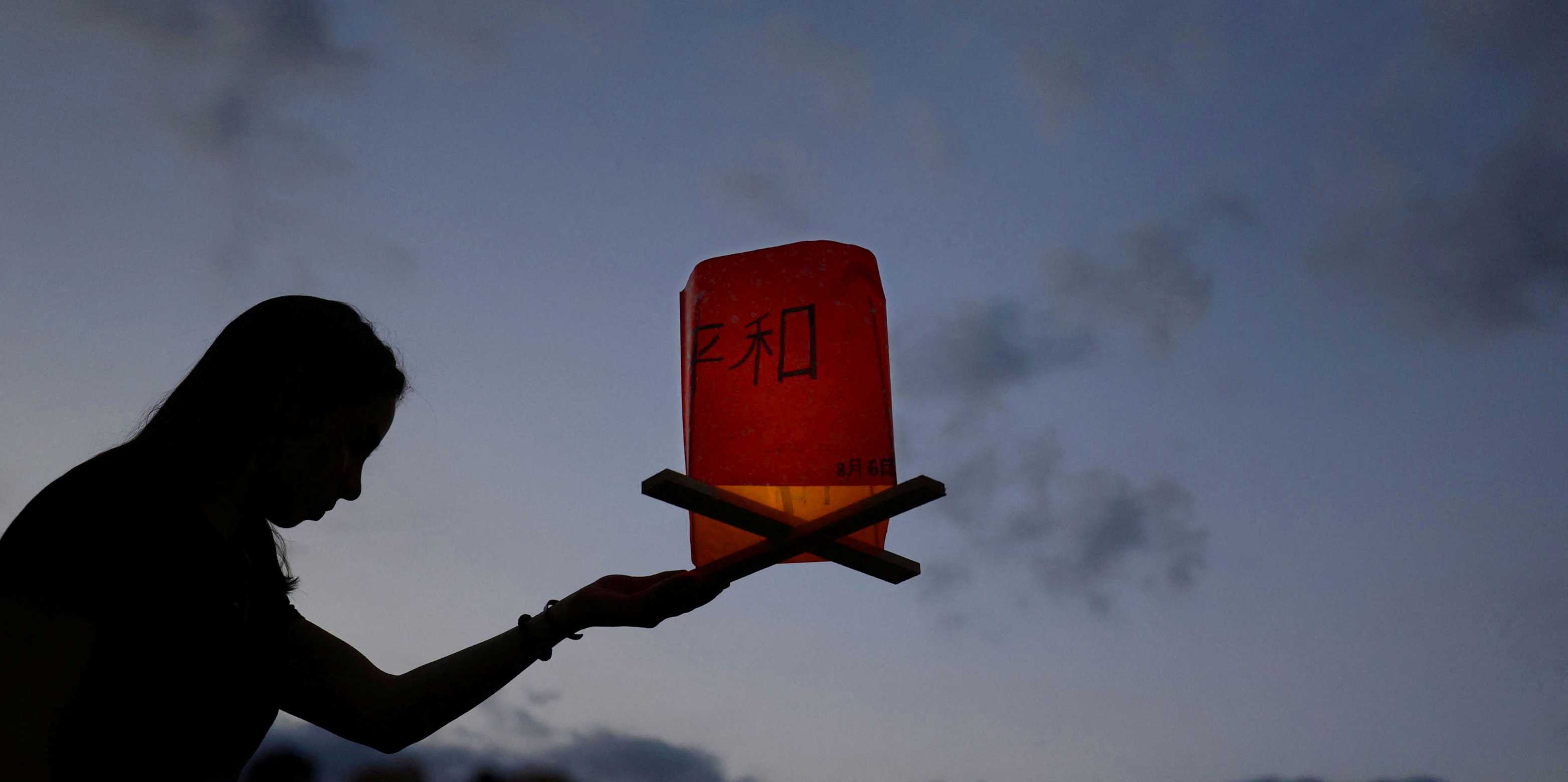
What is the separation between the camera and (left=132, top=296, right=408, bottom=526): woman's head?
7.34 ft

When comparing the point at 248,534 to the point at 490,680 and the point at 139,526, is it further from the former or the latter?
the point at 490,680

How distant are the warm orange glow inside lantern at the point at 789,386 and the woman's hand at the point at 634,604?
0.32 m

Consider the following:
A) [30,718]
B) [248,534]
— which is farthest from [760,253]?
[30,718]

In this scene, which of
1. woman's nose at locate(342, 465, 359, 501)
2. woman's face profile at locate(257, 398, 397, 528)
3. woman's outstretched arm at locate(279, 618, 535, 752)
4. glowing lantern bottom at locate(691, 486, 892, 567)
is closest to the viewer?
woman's face profile at locate(257, 398, 397, 528)

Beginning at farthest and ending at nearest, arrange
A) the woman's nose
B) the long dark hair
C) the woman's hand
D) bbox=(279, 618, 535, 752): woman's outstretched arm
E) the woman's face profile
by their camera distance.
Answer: the woman's hand
bbox=(279, 618, 535, 752): woman's outstretched arm
the woman's nose
the woman's face profile
the long dark hair

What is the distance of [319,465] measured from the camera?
242 cm

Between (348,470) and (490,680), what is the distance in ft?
2.13

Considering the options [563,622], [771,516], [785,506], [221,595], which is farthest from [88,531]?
[785,506]

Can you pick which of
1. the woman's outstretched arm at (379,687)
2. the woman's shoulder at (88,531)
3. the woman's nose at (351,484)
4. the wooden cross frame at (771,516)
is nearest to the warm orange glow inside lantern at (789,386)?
the wooden cross frame at (771,516)

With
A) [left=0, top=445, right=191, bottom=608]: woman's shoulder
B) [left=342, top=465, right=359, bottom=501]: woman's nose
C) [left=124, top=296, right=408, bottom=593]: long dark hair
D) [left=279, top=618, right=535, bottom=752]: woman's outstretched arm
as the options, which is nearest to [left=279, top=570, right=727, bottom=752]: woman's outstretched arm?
[left=279, top=618, right=535, bottom=752]: woman's outstretched arm

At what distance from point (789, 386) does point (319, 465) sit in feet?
4.26

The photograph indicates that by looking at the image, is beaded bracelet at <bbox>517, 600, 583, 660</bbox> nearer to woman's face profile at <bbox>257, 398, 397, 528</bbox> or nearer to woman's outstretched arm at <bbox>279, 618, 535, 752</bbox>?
woman's outstretched arm at <bbox>279, 618, 535, 752</bbox>

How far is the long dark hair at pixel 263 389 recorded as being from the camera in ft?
7.25

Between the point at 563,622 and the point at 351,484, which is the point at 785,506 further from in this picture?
the point at 351,484
